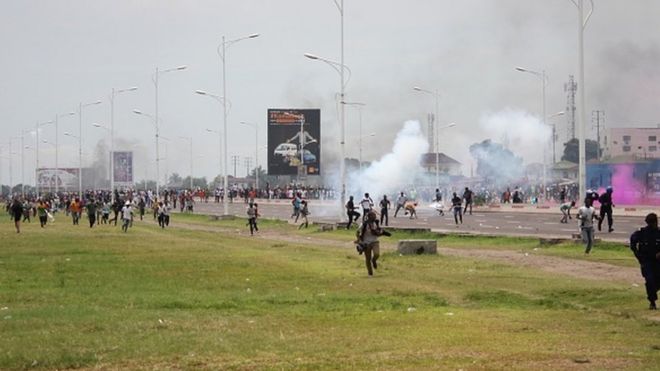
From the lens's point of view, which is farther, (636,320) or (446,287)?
(446,287)

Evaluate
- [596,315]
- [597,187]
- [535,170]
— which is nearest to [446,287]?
[596,315]

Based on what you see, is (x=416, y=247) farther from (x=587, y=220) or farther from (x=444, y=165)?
(x=444, y=165)

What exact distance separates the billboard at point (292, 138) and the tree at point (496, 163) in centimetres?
1693

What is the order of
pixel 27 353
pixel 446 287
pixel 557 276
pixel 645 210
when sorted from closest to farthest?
pixel 27 353 < pixel 446 287 < pixel 557 276 < pixel 645 210

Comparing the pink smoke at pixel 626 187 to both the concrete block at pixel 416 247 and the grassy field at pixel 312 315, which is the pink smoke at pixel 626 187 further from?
the grassy field at pixel 312 315

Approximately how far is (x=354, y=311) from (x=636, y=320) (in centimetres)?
427

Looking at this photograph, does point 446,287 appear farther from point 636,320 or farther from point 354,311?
point 636,320

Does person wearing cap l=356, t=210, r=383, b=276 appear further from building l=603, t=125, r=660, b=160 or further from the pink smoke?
building l=603, t=125, r=660, b=160

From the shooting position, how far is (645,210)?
55.9m

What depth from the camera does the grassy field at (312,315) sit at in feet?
38.2

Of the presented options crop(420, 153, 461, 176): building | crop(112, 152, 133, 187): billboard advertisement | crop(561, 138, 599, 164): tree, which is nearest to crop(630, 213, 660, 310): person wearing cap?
crop(420, 153, 461, 176): building

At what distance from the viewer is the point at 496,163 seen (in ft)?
336

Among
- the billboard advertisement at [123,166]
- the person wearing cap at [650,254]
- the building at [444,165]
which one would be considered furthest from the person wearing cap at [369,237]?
the billboard advertisement at [123,166]

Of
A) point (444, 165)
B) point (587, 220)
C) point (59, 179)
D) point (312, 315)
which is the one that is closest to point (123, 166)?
point (444, 165)
